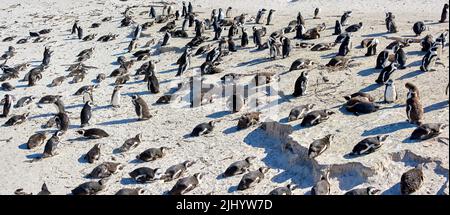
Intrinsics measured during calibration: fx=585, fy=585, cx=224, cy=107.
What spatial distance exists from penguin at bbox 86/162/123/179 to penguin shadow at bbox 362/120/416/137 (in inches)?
180

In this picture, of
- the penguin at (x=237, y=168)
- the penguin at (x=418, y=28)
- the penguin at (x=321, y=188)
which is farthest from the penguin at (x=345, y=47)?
the penguin at (x=321, y=188)

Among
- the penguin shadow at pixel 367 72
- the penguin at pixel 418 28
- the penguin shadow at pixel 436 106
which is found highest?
the penguin at pixel 418 28

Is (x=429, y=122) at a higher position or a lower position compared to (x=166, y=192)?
Result: higher

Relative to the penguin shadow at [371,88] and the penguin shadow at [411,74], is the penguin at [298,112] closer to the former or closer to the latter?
the penguin shadow at [371,88]

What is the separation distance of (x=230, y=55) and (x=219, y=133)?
6.03m

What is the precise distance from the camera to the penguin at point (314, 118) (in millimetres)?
11086

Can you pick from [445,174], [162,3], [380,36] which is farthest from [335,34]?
[162,3]

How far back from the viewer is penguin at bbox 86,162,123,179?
10672mm

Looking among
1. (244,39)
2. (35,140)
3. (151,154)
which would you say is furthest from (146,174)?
(244,39)

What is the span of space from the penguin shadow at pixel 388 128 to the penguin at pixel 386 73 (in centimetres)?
239

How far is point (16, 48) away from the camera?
77.3 ft

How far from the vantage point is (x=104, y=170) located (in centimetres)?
1070

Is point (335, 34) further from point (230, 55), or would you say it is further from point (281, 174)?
point (281, 174)
